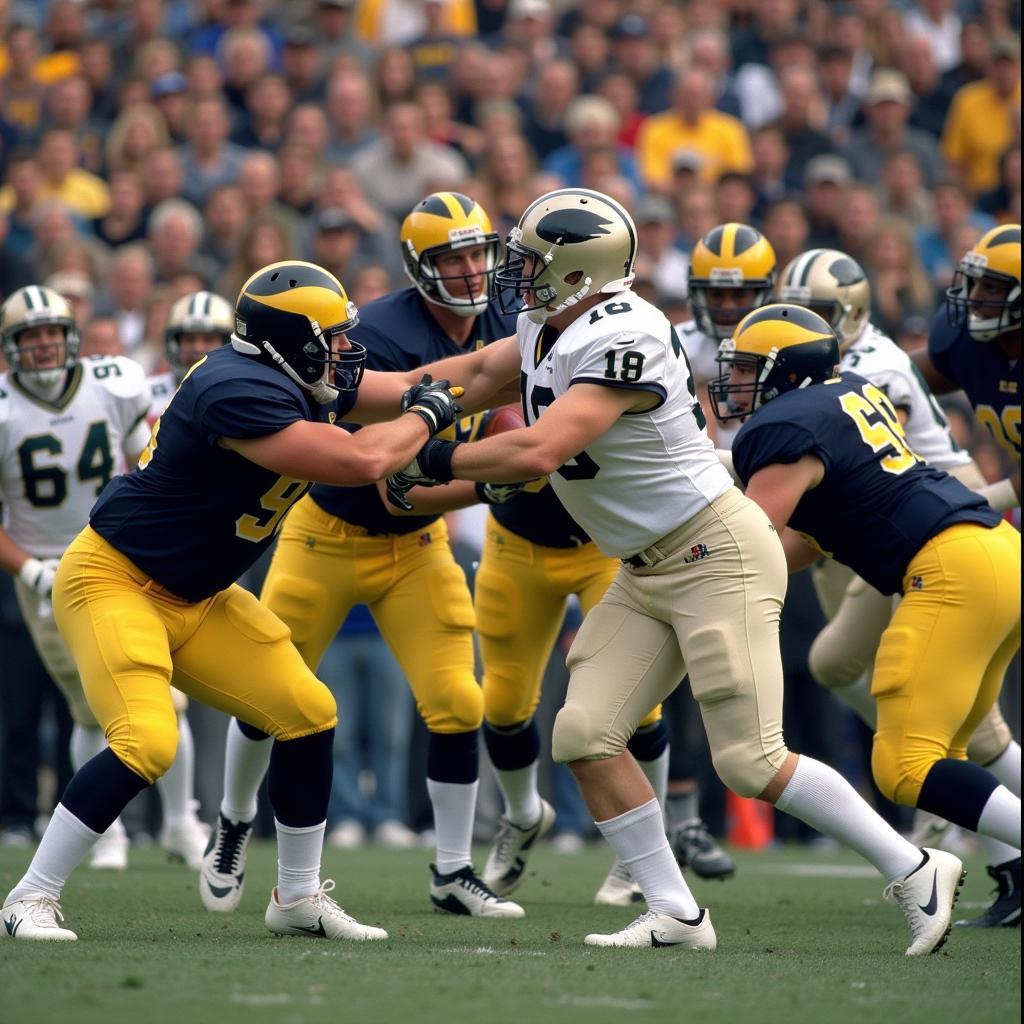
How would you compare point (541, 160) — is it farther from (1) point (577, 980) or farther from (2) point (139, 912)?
(1) point (577, 980)

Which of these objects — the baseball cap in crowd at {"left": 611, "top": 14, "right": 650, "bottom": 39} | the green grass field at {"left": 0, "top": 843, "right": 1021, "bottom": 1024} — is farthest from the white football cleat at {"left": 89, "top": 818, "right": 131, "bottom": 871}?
the baseball cap in crowd at {"left": 611, "top": 14, "right": 650, "bottom": 39}

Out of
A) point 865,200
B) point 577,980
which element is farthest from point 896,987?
point 865,200

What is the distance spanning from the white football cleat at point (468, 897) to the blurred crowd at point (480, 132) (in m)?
4.51

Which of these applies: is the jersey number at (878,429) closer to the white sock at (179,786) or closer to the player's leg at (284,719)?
the player's leg at (284,719)

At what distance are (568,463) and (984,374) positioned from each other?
2274 millimetres

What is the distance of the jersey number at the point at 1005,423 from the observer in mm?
6590

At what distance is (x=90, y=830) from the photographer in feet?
16.4

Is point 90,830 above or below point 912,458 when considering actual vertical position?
below

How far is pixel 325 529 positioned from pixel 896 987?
2641mm

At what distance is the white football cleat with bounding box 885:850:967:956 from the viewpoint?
5.03 metres

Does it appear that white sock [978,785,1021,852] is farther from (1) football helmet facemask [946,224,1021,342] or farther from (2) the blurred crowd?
(2) the blurred crowd

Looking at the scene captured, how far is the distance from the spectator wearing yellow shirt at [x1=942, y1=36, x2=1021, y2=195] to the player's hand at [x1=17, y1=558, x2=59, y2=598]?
7.75 meters

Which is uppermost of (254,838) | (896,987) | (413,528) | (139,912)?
(413,528)

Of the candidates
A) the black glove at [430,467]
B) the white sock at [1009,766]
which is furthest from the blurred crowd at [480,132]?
the black glove at [430,467]
